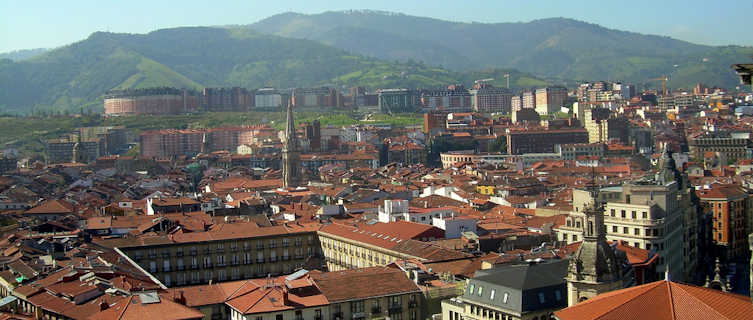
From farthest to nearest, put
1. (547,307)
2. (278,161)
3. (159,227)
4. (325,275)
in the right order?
(278,161) < (159,227) < (325,275) < (547,307)

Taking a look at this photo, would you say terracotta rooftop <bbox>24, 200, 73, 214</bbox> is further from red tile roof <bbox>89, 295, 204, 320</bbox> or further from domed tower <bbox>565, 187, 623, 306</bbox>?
domed tower <bbox>565, 187, 623, 306</bbox>

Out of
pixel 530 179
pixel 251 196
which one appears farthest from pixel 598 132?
pixel 251 196

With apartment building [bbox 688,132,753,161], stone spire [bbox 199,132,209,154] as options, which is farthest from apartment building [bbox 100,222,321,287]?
stone spire [bbox 199,132,209,154]

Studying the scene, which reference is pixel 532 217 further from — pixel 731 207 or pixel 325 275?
pixel 325 275

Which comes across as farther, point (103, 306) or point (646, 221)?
point (646, 221)

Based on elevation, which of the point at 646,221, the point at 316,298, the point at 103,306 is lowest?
the point at 316,298

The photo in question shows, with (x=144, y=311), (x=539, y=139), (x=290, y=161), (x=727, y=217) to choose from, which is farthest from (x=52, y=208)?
(x=539, y=139)

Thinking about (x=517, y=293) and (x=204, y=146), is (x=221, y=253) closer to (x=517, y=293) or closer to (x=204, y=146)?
(x=517, y=293)
